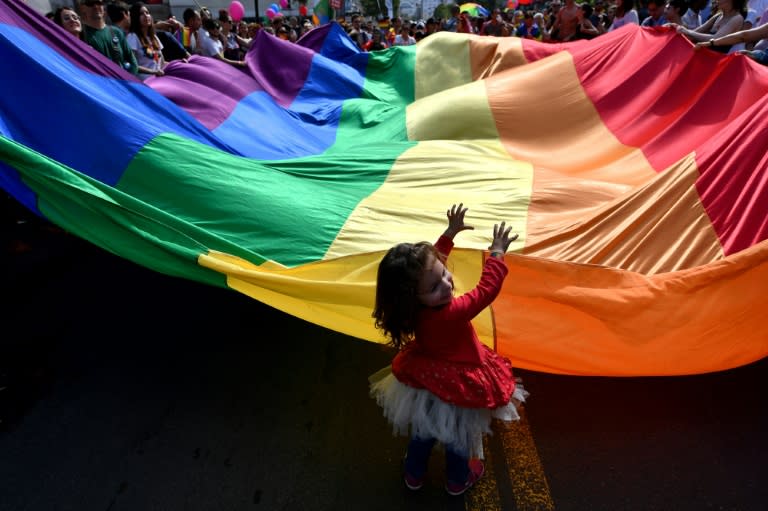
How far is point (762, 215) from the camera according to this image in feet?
6.85

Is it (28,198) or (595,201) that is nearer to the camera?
(28,198)

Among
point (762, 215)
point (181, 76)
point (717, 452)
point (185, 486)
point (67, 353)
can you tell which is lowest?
point (67, 353)

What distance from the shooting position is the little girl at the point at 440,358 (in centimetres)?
140

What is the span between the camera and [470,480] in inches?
72.8

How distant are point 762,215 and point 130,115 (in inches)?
124

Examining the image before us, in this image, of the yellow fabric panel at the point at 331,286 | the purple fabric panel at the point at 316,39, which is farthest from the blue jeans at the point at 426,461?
the purple fabric panel at the point at 316,39

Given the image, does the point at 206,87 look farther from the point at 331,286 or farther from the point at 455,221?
the point at 455,221

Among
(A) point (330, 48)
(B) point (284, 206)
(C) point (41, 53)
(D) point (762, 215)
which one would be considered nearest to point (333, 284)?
(B) point (284, 206)

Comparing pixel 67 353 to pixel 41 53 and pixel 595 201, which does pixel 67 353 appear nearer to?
pixel 41 53

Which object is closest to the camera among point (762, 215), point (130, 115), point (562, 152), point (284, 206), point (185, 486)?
point (185, 486)

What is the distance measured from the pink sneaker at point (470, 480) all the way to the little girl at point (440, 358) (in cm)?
2

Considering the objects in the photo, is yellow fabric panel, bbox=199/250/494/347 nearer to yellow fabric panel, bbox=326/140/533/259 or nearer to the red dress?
yellow fabric panel, bbox=326/140/533/259

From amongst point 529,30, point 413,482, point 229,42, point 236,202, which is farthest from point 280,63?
point 529,30

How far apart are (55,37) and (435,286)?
2779 millimetres
